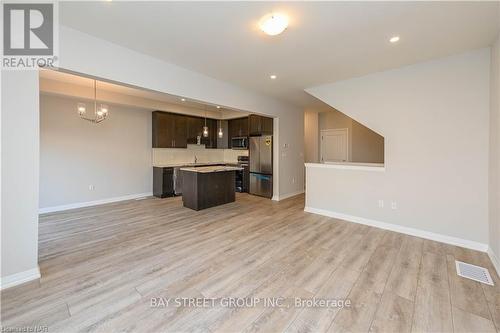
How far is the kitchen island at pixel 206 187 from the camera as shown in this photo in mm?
4758

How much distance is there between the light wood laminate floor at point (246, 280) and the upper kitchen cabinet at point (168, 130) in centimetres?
302

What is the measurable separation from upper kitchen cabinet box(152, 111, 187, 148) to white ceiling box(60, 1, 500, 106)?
316 centimetres

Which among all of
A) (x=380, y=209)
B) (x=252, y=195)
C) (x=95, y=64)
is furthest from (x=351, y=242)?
(x=95, y=64)

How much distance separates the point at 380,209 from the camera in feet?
12.5

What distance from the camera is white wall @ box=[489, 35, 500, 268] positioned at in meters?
2.47

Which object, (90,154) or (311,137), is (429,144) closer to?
(311,137)

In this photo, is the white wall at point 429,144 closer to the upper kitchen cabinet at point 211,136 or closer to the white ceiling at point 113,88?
the white ceiling at point 113,88

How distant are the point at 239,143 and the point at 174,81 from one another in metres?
3.80

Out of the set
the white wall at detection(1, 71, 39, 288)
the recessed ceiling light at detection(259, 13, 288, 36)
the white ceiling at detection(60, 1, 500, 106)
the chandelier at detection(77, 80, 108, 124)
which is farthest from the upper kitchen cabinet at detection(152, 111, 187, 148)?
the recessed ceiling light at detection(259, 13, 288, 36)

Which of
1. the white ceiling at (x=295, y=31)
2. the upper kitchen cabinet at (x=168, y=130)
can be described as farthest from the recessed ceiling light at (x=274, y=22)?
the upper kitchen cabinet at (x=168, y=130)

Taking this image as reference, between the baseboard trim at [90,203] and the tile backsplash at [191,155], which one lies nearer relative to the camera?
the baseboard trim at [90,203]

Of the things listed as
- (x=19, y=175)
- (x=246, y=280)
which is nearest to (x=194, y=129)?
(x=19, y=175)

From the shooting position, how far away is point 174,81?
11.3 ft

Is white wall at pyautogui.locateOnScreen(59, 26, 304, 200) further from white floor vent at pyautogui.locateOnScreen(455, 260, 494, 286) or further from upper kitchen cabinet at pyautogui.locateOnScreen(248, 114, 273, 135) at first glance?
white floor vent at pyautogui.locateOnScreen(455, 260, 494, 286)
